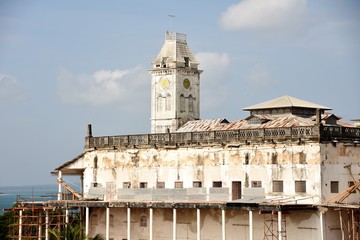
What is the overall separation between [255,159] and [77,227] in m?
11.5

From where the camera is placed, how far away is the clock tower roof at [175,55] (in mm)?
70375

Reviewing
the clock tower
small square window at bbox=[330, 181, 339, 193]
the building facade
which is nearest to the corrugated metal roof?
the building facade

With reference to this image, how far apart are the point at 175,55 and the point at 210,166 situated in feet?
71.6

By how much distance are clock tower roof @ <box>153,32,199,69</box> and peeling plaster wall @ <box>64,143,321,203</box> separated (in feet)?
51.5

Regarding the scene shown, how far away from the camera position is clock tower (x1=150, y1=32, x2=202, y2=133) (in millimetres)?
69562

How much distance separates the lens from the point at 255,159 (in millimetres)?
47969

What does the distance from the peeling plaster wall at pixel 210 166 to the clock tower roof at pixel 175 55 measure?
1571 cm

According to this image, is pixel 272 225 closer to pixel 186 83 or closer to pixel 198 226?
pixel 198 226

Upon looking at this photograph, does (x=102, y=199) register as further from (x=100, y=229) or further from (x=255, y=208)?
(x=255, y=208)

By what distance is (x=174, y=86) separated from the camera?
229 feet

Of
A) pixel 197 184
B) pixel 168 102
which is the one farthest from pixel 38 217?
pixel 168 102

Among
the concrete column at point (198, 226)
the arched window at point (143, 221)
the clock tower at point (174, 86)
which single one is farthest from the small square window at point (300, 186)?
the clock tower at point (174, 86)

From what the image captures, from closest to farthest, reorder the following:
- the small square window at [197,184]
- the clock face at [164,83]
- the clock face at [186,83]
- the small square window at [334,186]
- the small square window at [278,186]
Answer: the small square window at [334,186], the small square window at [278,186], the small square window at [197,184], the clock face at [164,83], the clock face at [186,83]

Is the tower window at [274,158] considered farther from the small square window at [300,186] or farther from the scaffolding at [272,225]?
the scaffolding at [272,225]
